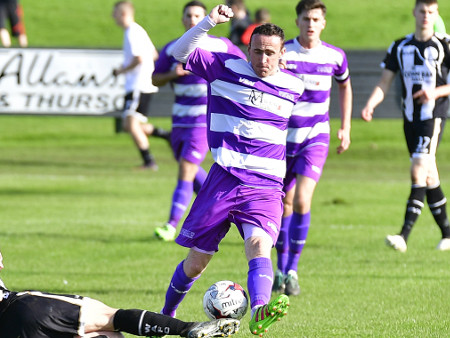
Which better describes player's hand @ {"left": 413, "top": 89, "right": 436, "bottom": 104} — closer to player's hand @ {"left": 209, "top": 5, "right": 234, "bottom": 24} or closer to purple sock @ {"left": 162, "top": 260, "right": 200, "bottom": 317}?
player's hand @ {"left": 209, "top": 5, "right": 234, "bottom": 24}

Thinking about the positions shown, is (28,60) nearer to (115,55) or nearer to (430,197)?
(115,55)

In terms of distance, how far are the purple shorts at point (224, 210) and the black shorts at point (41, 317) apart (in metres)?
1.05

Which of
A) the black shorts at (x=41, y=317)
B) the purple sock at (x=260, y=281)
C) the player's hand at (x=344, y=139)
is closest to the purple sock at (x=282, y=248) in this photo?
the player's hand at (x=344, y=139)

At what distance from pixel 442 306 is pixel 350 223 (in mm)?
4698

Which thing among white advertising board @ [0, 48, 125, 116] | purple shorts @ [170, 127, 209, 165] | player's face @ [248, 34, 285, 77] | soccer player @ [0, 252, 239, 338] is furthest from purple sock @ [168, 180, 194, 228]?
white advertising board @ [0, 48, 125, 116]

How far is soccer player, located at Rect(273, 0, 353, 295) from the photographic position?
7.98 metres

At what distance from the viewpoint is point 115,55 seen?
18000 mm

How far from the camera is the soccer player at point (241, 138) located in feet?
19.4

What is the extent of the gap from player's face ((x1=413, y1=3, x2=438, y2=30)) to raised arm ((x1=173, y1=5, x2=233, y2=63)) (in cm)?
373

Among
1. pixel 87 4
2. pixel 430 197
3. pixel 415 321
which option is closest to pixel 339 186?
pixel 430 197

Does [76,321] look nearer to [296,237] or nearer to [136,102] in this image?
[296,237]

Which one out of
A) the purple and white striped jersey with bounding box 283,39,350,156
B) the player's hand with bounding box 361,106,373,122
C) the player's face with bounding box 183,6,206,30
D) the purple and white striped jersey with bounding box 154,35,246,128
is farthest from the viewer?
the purple and white striped jersey with bounding box 154,35,246,128

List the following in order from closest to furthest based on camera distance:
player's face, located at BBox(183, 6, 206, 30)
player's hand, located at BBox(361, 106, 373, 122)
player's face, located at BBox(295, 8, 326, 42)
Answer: player's face, located at BBox(295, 8, 326, 42) < player's hand, located at BBox(361, 106, 373, 122) < player's face, located at BBox(183, 6, 206, 30)

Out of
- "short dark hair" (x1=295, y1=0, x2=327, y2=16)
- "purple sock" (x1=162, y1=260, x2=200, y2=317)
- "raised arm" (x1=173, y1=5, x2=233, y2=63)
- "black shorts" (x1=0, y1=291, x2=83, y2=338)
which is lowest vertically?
"purple sock" (x1=162, y1=260, x2=200, y2=317)
